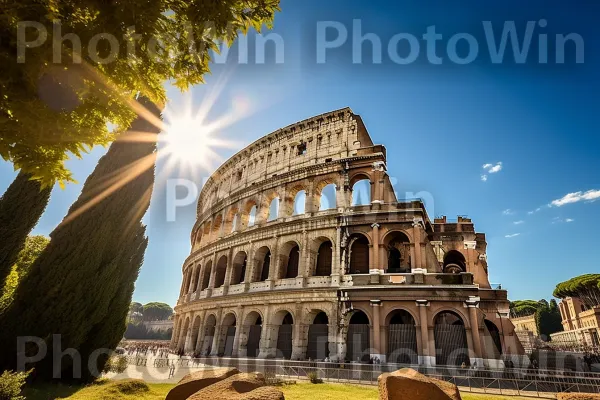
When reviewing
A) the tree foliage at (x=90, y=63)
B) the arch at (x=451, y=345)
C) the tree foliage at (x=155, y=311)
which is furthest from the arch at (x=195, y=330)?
the tree foliage at (x=155, y=311)

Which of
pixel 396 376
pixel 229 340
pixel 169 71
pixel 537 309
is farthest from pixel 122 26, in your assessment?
pixel 537 309

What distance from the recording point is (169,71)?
4895 millimetres

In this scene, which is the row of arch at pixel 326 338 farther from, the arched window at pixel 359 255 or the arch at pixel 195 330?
the arched window at pixel 359 255

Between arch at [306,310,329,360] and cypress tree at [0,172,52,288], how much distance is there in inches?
543

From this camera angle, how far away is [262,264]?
21875mm

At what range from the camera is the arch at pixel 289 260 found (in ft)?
66.7

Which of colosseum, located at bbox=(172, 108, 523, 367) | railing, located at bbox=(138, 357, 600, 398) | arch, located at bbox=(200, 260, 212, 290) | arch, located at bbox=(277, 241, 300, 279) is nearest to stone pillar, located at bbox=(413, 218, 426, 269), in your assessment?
colosseum, located at bbox=(172, 108, 523, 367)

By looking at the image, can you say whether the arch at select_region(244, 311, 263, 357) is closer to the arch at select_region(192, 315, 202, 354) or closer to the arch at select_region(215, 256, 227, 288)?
the arch at select_region(215, 256, 227, 288)

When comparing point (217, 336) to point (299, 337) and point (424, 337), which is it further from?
point (424, 337)

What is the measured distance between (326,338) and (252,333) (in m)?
5.33

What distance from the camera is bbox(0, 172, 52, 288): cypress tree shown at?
362 inches

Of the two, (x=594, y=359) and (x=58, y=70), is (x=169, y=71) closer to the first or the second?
(x=58, y=70)

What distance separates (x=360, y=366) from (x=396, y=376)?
10.1 meters

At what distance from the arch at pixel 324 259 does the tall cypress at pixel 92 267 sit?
1069 cm
